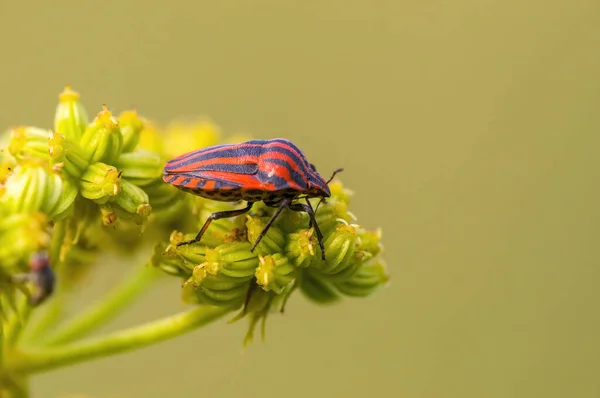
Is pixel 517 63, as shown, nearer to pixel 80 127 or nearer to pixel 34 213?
pixel 80 127

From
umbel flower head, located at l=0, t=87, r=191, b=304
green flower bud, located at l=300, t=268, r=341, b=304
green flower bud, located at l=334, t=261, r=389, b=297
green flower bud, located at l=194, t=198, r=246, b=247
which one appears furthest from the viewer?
green flower bud, located at l=334, t=261, r=389, b=297

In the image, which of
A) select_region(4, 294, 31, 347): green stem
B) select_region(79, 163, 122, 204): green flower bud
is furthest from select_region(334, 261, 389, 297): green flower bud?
select_region(4, 294, 31, 347): green stem

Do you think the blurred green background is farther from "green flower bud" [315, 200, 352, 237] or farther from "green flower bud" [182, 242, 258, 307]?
"green flower bud" [182, 242, 258, 307]

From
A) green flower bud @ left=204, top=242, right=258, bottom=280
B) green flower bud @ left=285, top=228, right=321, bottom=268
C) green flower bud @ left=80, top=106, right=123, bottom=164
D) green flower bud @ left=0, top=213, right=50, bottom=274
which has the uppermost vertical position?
green flower bud @ left=80, top=106, right=123, bottom=164

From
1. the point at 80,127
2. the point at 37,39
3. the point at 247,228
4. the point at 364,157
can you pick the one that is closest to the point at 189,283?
the point at 247,228

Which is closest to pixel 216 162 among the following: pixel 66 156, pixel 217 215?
pixel 217 215

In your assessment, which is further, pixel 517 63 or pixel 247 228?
pixel 517 63
